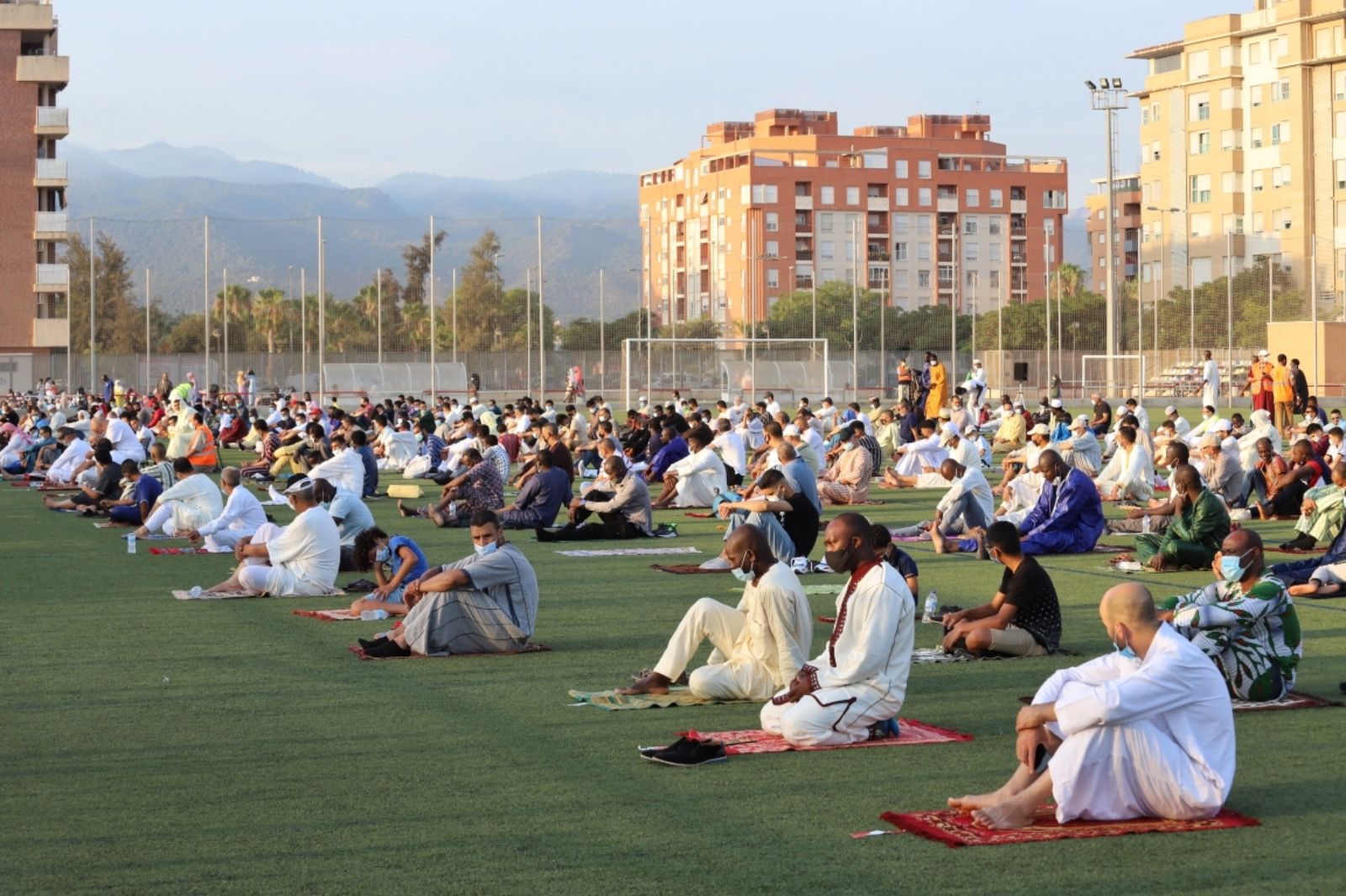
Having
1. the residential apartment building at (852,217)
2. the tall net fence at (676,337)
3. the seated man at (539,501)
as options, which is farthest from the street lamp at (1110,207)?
the residential apartment building at (852,217)

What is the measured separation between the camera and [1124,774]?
6.34 metres

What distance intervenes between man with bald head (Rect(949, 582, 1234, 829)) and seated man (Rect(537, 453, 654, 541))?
1166 centimetres

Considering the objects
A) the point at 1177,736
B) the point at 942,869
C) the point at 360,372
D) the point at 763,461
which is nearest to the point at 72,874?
the point at 942,869

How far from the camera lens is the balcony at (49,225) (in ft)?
215

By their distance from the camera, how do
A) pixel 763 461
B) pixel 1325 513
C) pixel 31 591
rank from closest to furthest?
pixel 31 591 → pixel 1325 513 → pixel 763 461

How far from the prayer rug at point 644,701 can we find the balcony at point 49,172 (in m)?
62.0

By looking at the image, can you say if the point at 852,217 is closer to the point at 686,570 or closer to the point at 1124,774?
the point at 686,570

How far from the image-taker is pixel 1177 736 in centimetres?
632

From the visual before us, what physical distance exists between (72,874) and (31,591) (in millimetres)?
8727

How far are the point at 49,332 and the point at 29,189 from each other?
5.52 m

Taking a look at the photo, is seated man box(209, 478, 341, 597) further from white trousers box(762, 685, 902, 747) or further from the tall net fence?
the tall net fence

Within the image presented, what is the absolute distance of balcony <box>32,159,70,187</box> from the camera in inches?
2596

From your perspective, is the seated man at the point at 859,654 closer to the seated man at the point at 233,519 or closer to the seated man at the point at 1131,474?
the seated man at the point at 233,519

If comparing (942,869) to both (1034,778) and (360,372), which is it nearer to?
(1034,778)
